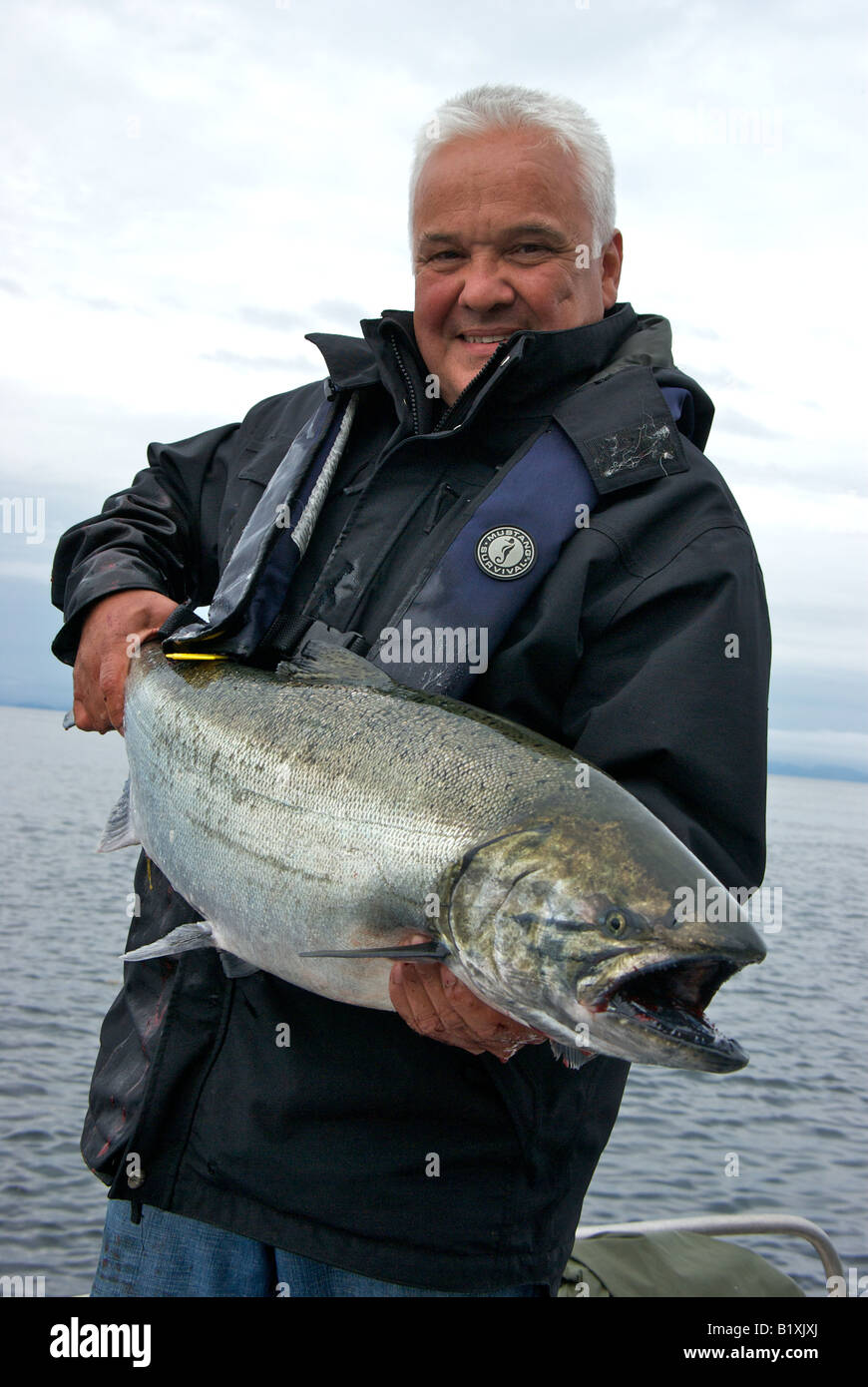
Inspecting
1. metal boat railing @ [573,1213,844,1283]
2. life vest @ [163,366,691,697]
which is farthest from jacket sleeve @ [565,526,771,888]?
metal boat railing @ [573,1213,844,1283]

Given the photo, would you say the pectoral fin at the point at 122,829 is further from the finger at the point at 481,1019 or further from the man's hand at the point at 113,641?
the finger at the point at 481,1019

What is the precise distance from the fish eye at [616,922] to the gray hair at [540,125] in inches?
88.4

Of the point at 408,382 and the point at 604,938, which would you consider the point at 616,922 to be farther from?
the point at 408,382

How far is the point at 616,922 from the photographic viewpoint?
2.29 metres

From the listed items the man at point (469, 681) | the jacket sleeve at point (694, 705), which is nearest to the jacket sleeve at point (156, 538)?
the man at point (469, 681)

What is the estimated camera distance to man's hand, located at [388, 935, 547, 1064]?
2.50m

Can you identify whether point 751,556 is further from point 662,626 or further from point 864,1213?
point 864,1213

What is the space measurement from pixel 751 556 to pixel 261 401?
2128 mm

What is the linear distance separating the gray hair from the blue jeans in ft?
10.1

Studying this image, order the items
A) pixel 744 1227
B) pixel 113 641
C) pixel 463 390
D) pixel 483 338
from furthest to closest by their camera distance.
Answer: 1. pixel 744 1227
2. pixel 113 641
3. pixel 483 338
4. pixel 463 390

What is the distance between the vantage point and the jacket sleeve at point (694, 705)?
270cm

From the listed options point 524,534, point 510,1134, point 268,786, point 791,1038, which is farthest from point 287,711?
point 791,1038

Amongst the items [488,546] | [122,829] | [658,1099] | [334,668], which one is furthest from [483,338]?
[658,1099]

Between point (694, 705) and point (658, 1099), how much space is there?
12.9m
